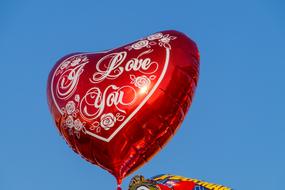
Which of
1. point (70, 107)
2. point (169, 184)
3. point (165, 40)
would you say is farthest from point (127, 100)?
point (169, 184)

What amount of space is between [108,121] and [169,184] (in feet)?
7.25

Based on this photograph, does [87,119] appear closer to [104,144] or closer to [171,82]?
[104,144]

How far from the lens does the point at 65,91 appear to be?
1599cm

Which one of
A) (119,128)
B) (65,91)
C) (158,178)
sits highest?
(65,91)

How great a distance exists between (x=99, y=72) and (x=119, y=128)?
68.1 inches

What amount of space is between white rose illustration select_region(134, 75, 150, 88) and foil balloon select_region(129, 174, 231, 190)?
2.19m

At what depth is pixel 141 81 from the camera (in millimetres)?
15258

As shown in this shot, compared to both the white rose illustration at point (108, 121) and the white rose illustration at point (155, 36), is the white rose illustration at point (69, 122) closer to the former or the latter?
the white rose illustration at point (108, 121)

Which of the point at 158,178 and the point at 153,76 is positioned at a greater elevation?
the point at 153,76

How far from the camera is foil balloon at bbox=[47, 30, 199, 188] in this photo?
15.1m

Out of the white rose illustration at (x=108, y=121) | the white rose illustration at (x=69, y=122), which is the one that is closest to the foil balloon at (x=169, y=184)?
the white rose illustration at (x=108, y=121)

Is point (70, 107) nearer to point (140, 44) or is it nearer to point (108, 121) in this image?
point (108, 121)

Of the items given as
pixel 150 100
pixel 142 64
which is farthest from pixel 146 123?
pixel 142 64

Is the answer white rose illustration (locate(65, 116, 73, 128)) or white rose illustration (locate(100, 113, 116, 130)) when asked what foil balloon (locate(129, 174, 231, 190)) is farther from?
white rose illustration (locate(65, 116, 73, 128))
